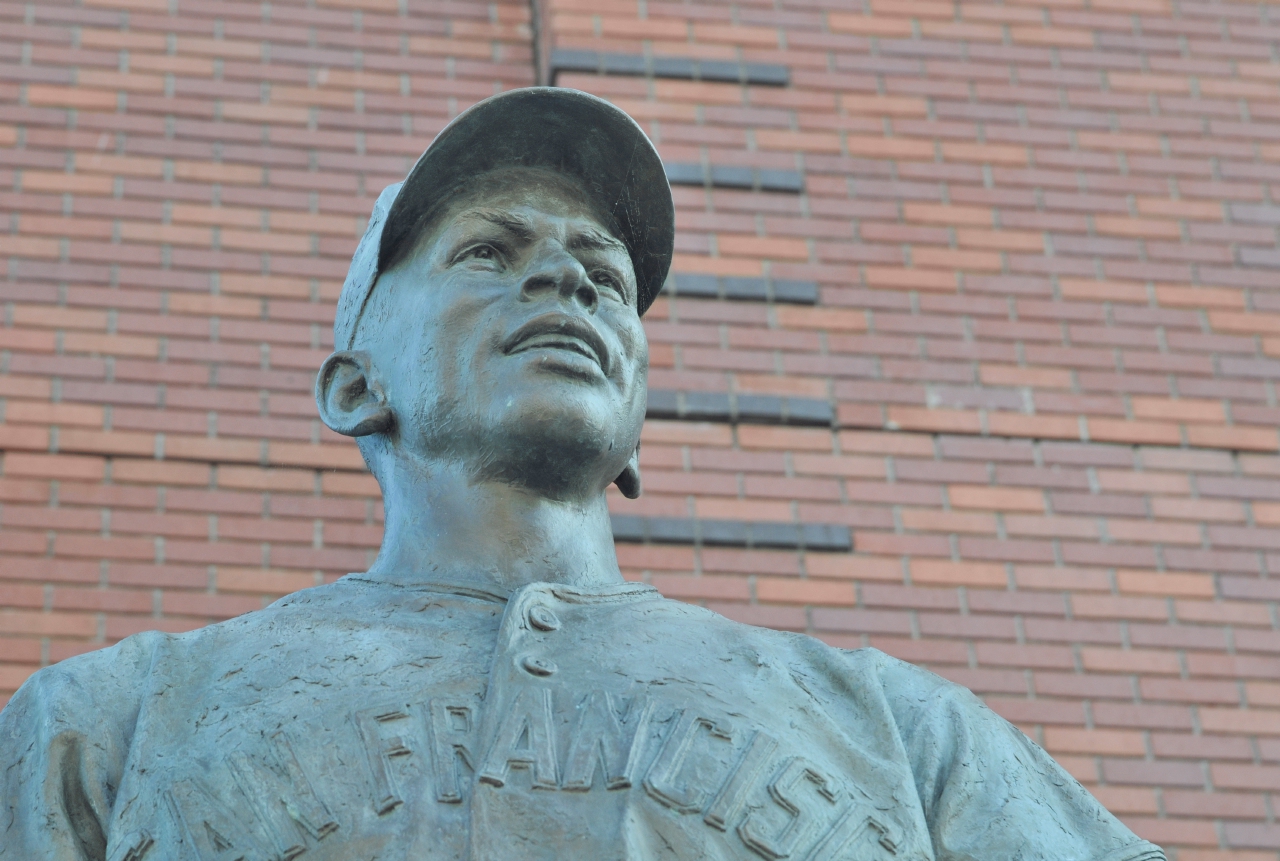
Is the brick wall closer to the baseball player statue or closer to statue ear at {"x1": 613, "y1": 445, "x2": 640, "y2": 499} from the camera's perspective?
statue ear at {"x1": 613, "y1": 445, "x2": 640, "y2": 499}

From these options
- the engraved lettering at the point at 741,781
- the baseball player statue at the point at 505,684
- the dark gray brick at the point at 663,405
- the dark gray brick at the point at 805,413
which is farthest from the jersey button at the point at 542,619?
the dark gray brick at the point at 805,413

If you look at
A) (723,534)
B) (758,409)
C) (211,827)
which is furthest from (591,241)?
(758,409)

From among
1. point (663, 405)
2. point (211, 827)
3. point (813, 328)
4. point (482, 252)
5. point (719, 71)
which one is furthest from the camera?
point (719, 71)

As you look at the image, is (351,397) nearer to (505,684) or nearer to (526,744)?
(505,684)

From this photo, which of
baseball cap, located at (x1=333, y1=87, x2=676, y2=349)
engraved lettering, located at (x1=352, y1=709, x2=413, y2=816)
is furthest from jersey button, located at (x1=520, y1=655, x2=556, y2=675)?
baseball cap, located at (x1=333, y1=87, x2=676, y2=349)

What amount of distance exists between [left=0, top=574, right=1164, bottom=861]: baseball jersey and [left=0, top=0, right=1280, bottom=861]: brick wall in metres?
2.39

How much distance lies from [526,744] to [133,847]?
517 millimetres

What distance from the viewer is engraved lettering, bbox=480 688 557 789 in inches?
103

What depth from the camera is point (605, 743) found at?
2682 mm

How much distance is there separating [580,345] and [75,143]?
3.23m

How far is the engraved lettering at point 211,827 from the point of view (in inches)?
102

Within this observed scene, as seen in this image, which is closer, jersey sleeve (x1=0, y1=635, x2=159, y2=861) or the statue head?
jersey sleeve (x1=0, y1=635, x2=159, y2=861)

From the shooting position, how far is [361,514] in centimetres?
552

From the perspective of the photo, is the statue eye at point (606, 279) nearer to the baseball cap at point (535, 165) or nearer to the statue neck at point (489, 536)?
the baseball cap at point (535, 165)
